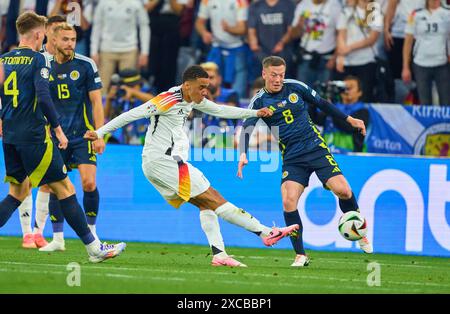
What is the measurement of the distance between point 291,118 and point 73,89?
2726 mm

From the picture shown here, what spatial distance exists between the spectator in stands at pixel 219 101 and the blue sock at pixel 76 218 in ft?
15.7

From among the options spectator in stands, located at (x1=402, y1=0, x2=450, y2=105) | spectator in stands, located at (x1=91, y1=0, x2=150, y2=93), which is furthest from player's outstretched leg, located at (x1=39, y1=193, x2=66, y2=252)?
spectator in stands, located at (x1=402, y1=0, x2=450, y2=105)

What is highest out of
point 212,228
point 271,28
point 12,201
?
point 271,28

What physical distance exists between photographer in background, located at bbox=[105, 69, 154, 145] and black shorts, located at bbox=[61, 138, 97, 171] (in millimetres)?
3458

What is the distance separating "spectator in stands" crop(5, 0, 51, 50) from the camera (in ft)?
61.5

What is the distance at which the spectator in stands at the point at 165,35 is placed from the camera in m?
18.6

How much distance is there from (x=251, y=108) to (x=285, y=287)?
330 cm

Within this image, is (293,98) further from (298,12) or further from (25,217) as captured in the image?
(298,12)

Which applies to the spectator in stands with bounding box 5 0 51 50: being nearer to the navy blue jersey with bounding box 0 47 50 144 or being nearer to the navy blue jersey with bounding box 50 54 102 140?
the navy blue jersey with bounding box 50 54 102 140

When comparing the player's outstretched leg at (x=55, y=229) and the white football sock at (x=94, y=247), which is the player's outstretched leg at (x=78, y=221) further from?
the player's outstretched leg at (x=55, y=229)

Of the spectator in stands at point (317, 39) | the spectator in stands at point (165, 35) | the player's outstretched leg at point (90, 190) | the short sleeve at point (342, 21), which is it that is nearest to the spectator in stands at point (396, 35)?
the short sleeve at point (342, 21)

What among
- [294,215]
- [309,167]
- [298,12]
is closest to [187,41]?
[298,12]

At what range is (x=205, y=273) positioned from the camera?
10.6m
